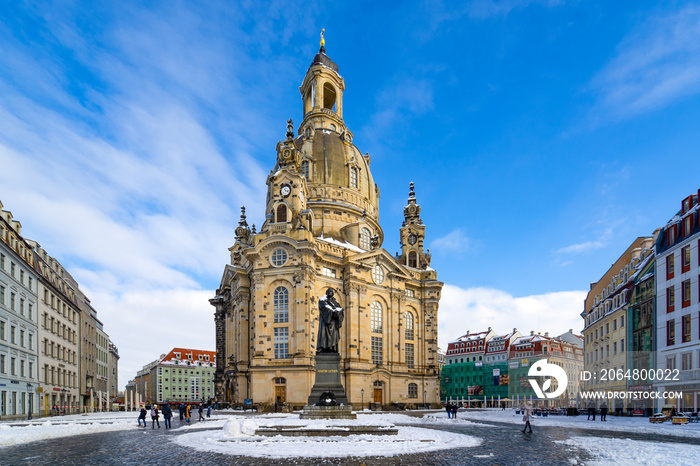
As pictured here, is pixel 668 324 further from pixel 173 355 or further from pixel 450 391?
pixel 173 355

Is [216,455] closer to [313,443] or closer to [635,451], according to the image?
[313,443]

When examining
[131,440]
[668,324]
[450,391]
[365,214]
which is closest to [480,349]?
[450,391]

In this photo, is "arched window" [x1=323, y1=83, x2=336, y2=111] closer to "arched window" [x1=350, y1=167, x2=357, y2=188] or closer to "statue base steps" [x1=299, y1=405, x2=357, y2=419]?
"arched window" [x1=350, y1=167, x2=357, y2=188]

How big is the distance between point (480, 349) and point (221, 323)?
73410 mm

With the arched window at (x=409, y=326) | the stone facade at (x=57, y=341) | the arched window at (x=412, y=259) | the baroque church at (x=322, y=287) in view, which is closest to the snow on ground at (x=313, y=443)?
the stone facade at (x=57, y=341)

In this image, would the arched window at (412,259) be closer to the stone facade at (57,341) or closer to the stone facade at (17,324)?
the stone facade at (57,341)

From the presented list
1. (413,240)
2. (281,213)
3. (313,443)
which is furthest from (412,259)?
(313,443)

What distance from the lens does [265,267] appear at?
219ft

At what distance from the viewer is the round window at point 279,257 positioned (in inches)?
2625

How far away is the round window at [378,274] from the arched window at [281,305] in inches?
558

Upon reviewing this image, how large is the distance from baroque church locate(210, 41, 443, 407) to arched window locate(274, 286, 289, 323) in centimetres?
12

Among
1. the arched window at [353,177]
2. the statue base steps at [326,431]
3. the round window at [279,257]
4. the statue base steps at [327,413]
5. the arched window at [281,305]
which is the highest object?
the arched window at [353,177]

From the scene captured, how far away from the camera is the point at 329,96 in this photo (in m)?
98.9

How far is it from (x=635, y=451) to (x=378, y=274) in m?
57.0
